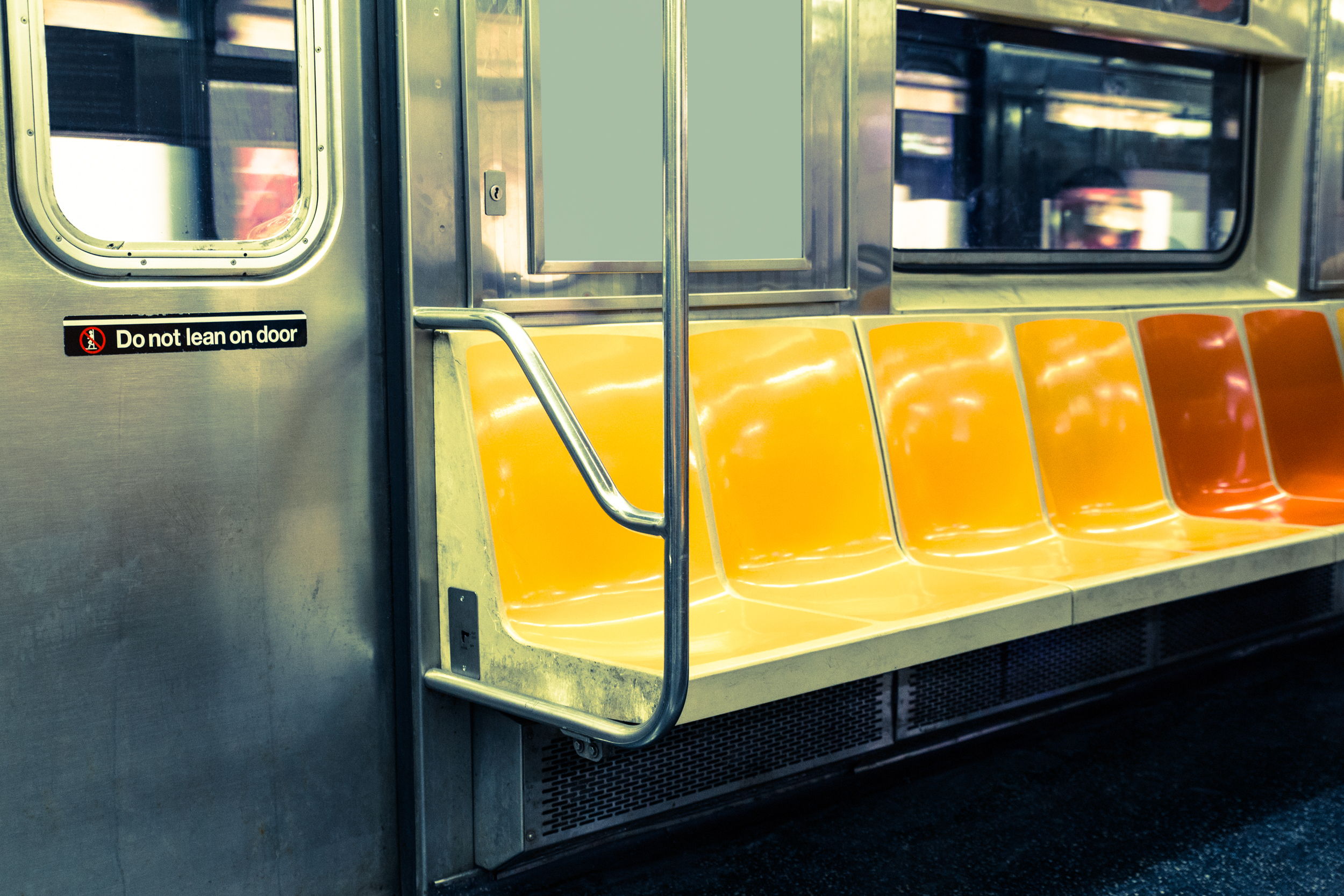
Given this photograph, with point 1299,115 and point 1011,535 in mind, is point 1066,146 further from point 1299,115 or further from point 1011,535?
point 1011,535

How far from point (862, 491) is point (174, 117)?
1.64m

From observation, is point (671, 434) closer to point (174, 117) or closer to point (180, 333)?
point (180, 333)

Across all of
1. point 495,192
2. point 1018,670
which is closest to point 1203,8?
point 1018,670

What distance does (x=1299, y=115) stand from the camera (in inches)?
175

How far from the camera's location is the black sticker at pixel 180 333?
2.00 metres

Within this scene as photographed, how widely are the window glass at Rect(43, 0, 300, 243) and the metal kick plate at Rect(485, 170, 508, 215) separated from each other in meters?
0.37

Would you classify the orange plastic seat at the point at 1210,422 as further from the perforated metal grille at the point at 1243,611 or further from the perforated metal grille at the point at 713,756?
the perforated metal grille at the point at 713,756

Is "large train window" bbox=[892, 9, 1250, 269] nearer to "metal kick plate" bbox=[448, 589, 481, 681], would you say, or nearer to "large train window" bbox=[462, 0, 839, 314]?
"large train window" bbox=[462, 0, 839, 314]

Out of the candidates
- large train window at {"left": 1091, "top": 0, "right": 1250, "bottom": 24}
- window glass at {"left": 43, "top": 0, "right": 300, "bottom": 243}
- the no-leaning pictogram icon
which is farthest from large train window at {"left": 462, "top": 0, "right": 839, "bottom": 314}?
large train window at {"left": 1091, "top": 0, "right": 1250, "bottom": 24}

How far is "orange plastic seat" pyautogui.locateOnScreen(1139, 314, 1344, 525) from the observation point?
3.65 m

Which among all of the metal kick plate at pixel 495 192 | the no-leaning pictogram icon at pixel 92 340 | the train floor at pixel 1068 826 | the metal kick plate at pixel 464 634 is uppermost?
the metal kick plate at pixel 495 192

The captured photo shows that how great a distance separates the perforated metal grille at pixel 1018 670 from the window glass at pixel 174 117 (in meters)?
1.84

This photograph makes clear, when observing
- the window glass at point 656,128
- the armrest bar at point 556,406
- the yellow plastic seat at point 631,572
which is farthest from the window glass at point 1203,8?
the armrest bar at point 556,406

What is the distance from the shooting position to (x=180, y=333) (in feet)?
6.88
